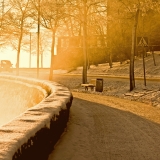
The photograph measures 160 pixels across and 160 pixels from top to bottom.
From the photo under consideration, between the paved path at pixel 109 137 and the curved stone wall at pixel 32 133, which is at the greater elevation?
the curved stone wall at pixel 32 133

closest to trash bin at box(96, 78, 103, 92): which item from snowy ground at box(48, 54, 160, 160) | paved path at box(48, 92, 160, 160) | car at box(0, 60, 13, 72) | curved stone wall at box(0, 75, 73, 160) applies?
snowy ground at box(48, 54, 160, 160)

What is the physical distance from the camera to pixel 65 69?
180 ft

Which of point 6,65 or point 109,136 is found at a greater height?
point 6,65

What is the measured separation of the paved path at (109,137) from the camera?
25.1 feet

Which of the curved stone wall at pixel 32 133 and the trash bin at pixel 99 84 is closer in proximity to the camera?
the curved stone wall at pixel 32 133

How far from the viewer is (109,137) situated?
30.4 ft

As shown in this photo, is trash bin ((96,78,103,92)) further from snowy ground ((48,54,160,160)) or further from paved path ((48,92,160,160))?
paved path ((48,92,160,160))

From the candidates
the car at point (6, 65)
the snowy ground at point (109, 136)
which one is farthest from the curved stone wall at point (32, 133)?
the car at point (6, 65)

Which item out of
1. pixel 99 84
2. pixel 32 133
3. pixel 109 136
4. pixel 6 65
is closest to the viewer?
pixel 32 133

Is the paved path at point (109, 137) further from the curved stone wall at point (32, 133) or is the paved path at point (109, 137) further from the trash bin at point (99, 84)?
the trash bin at point (99, 84)

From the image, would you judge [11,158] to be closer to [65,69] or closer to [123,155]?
[123,155]

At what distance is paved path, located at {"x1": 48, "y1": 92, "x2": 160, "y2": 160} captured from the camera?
301 inches

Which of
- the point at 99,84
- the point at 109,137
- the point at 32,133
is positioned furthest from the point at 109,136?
the point at 99,84

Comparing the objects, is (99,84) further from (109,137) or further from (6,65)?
(6,65)
